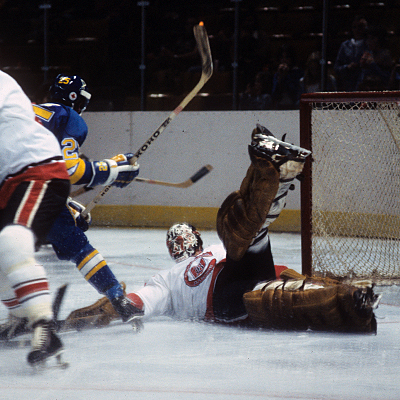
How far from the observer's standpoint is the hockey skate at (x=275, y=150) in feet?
5.98

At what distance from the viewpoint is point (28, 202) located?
147 centimetres

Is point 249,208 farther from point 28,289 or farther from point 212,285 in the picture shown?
point 28,289

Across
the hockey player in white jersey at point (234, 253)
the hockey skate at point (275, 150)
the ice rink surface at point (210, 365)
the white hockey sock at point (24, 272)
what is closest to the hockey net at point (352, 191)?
the ice rink surface at point (210, 365)

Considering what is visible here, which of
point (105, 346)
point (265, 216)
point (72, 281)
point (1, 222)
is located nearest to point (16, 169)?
point (1, 222)

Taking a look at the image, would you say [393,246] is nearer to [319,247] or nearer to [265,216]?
[319,247]

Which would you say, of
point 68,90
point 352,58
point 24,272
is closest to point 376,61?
point 352,58

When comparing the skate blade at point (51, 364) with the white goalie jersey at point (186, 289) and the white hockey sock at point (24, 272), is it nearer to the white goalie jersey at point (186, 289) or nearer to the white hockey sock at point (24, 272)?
the white hockey sock at point (24, 272)

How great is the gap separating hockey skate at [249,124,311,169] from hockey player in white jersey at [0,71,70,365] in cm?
59

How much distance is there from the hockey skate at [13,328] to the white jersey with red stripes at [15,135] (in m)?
0.62

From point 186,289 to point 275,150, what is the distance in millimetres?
587

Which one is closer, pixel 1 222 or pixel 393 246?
pixel 1 222

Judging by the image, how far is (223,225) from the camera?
6.42 feet

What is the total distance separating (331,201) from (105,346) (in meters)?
1.98

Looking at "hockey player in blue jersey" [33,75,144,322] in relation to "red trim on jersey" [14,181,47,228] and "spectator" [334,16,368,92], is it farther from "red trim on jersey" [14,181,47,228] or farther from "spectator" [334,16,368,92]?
"spectator" [334,16,368,92]
